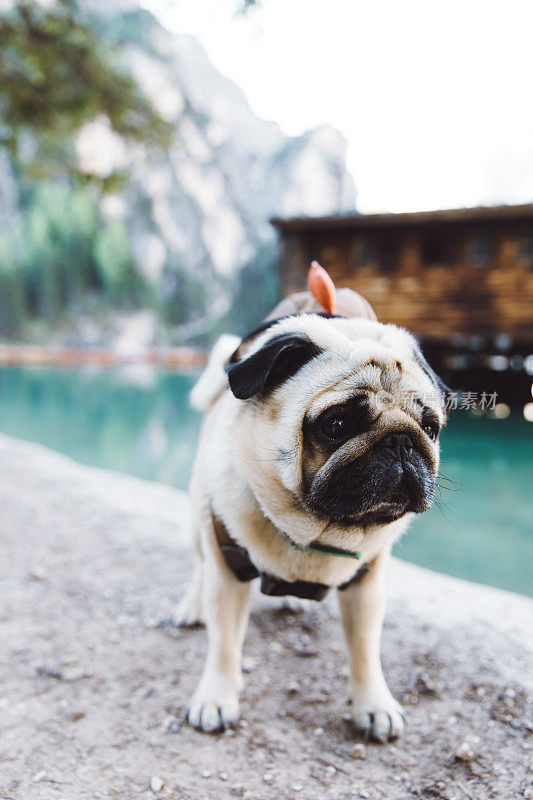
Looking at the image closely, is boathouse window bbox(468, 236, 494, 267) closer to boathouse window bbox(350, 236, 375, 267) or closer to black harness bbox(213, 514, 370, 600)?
boathouse window bbox(350, 236, 375, 267)

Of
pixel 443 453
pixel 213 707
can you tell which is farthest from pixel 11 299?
pixel 213 707

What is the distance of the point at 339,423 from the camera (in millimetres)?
1502

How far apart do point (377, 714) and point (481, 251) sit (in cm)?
1255

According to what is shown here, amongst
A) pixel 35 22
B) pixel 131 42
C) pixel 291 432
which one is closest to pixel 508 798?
pixel 291 432

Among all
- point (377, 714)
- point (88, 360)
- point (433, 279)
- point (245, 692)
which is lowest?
point (88, 360)

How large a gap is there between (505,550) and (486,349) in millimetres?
10973

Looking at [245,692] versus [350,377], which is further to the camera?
[245,692]

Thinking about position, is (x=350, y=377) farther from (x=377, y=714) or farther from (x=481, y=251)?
(x=481, y=251)

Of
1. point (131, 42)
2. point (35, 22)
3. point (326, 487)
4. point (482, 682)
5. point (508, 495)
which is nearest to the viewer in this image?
point (326, 487)

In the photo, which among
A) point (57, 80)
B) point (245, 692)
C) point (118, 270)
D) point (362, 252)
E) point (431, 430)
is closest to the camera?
point (431, 430)

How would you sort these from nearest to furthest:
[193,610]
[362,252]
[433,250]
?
[193,610] < [433,250] < [362,252]

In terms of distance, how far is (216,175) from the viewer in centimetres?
5816

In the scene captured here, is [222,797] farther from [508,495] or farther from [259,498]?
[508,495]

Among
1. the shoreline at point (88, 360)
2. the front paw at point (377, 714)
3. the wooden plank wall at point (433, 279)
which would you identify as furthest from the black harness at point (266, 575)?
the shoreline at point (88, 360)
